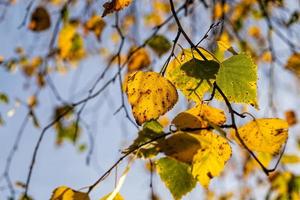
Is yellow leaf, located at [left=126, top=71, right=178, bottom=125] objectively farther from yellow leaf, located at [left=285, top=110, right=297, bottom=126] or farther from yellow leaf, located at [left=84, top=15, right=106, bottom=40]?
yellow leaf, located at [left=285, top=110, right=297, bottom=126]

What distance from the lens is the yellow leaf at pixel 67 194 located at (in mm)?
690

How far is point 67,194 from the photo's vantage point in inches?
27.8

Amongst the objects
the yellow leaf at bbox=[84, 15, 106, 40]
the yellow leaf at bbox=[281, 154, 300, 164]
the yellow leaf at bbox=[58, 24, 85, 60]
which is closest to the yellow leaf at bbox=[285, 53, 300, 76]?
the yellow leaf at bbox=[281, 154, 300, 164]

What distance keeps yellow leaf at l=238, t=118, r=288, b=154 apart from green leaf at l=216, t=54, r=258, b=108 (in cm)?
4

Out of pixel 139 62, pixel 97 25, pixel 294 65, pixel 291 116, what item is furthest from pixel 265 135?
pixel 291 116

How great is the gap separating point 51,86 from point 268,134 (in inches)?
54.9

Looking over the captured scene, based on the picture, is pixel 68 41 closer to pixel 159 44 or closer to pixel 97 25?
pixel 97 25

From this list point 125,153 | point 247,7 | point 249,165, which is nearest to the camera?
point 125,153

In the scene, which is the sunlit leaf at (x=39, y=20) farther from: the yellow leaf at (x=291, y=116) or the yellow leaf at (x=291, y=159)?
the yellow leaf at (x=291, y=116)

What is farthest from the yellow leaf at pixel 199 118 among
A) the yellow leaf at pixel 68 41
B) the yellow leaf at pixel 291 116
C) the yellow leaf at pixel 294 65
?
the yellow leaf at pixel 291 116

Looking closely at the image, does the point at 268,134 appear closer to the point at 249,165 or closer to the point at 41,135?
the point at 41,135

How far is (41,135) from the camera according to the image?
4.07 feet

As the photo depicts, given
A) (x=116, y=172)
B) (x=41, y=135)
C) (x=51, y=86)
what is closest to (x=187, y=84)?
(x=116, y=172)

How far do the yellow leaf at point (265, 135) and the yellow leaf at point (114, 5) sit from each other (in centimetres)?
27
